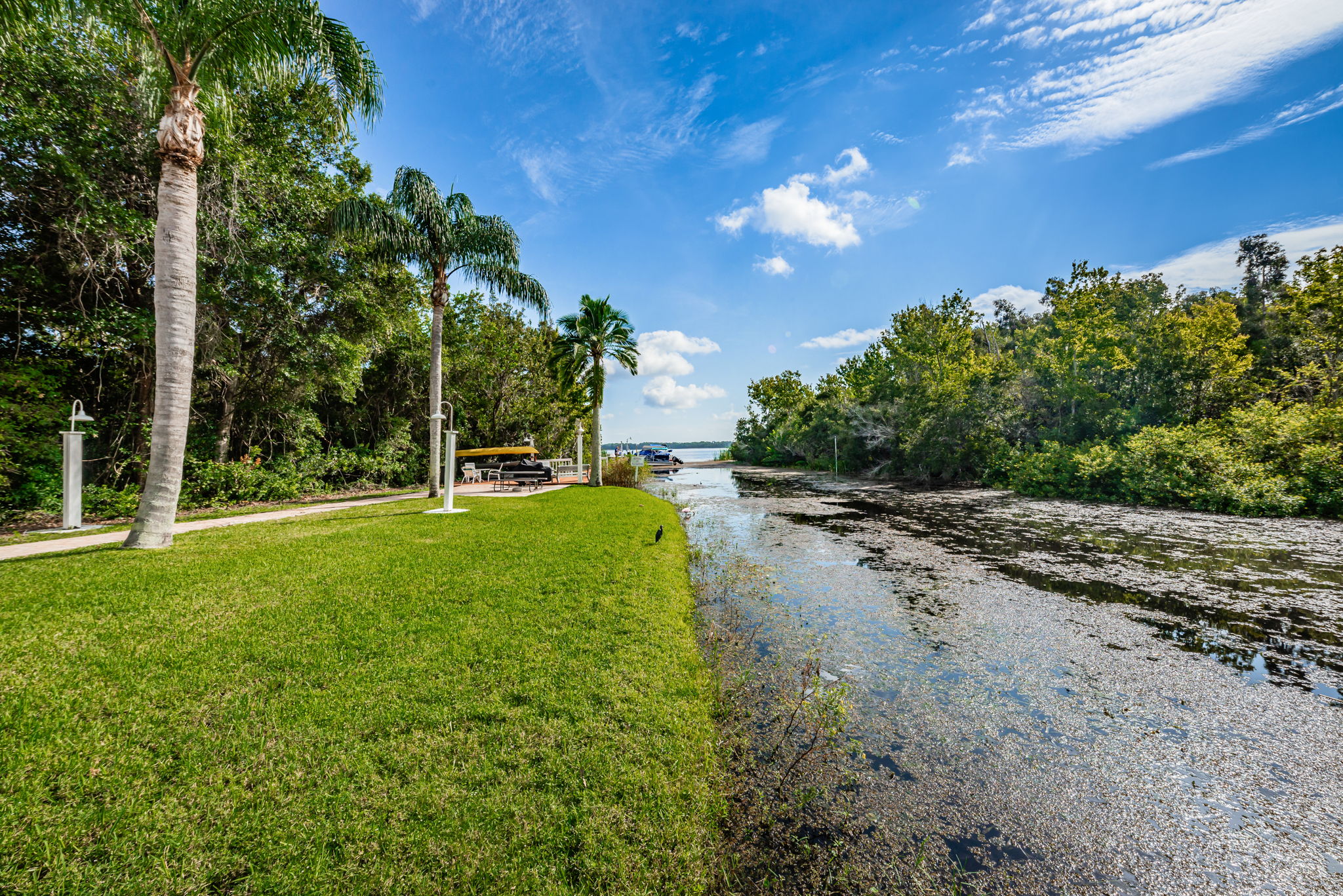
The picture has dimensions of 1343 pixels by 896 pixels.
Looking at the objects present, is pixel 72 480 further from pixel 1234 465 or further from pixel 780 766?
pixel 1234 465

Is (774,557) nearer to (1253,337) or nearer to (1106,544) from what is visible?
(1106,544)

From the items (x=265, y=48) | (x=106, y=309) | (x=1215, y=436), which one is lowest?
(x=1215, y=436)

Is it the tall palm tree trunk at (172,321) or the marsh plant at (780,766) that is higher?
the tall palm tree trunk at (172,321)

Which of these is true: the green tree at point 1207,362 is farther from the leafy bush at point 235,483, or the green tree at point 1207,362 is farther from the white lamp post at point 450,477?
the leafy bush at point 235,483

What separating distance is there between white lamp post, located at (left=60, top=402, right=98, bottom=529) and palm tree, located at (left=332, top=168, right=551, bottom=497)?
623 cm

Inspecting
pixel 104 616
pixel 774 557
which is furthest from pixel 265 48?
pixel 774 557

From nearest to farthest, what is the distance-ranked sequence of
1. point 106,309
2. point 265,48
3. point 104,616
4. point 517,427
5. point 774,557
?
point 104,616, point 265,48, point 106,309, point 774,557, point 517,427

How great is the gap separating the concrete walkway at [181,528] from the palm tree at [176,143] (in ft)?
3.28

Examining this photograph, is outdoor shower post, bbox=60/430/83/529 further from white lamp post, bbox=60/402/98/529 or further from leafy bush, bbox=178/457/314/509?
leafy bush, bbox=178/457/314/509

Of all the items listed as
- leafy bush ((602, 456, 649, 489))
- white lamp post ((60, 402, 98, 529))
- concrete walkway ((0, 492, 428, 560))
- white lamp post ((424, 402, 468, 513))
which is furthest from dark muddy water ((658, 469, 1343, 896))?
leafy bush ((602, 456, 649, 489))

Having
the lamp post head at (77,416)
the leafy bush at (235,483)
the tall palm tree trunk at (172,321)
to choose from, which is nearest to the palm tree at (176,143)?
the tall palm tree trunk at (172,321)

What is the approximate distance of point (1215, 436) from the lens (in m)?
15.2

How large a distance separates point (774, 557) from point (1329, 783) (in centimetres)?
694

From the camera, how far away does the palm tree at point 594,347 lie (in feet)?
64.3
